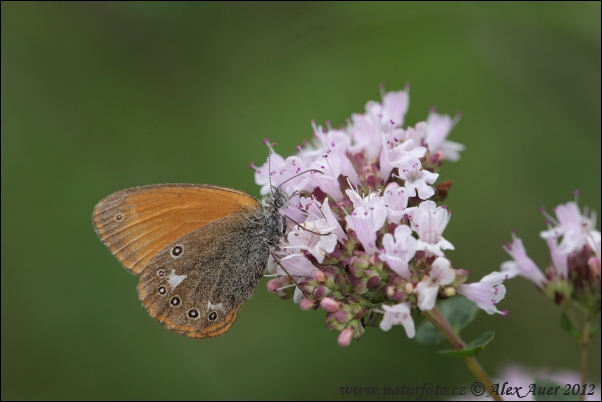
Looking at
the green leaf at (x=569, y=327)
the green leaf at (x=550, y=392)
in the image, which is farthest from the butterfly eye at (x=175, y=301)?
the green leaf at (x=569, y=327)

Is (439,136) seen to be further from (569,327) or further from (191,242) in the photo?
(191,242)

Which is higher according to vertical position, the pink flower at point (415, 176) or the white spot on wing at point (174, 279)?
the pink flower at point (415, 176)

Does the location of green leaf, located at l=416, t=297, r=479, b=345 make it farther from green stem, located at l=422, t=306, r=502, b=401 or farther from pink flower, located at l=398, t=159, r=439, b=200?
pink flower, located at l=398, t=159, r=439, b=200

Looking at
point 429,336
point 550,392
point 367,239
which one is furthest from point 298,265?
point 550,392

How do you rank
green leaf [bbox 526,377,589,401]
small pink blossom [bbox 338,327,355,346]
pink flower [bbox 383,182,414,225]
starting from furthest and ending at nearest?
green leaf [bbox 526,377,589,401]
pink flower [bbox 383,182,414,225]
small pink blossom [bbox 338,327,355,346]

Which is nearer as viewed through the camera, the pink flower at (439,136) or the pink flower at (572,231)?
the pink flower at (572,231)

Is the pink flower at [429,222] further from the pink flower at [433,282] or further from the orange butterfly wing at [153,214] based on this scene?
the orange butterfly wing at [153,214]

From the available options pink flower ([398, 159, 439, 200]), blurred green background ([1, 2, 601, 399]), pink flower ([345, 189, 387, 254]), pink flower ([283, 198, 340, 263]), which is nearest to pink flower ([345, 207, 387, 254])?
pink flower ([345, 189, 387, 254])
